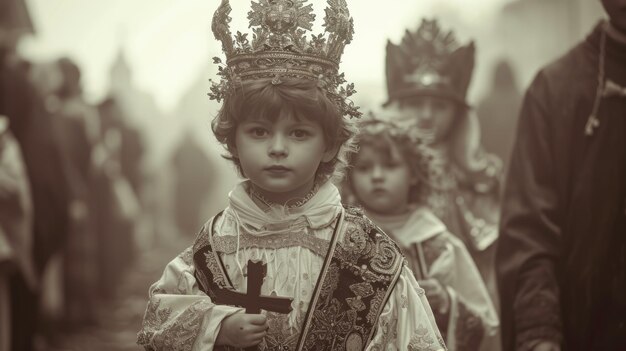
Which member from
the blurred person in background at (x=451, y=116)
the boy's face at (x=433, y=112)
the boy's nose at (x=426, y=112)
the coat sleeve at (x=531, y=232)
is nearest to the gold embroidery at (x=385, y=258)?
the coat sleeve at (x=531, y=232)

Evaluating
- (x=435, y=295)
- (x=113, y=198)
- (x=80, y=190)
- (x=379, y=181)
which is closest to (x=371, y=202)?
(x=379, y=181)

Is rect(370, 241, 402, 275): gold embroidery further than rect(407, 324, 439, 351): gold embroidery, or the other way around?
rect(370, 241, 402, 275): gold embroidery

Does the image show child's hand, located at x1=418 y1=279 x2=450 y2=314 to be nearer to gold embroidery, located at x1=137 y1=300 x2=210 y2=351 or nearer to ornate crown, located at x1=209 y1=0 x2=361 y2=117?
ornate crown, located at x1=209 y1=0 x2=361 y2=117

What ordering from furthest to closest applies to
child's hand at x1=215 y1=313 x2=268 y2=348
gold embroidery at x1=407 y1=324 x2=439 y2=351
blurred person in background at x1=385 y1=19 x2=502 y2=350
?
blurred person in background at x1=385 y1=19 x2=502 y2=350
gold embroidery at x1=407 y1=324 x2=439 y2=351
child's hand at x1=215 y1=313 x2=268 y2=348

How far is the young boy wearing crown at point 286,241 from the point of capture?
12.4 ft

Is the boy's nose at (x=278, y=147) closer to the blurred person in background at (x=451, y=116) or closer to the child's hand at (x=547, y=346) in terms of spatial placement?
the child's hand at (x=547, y=346)

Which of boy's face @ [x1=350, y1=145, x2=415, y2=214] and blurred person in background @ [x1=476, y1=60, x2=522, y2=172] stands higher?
blurred person in background @ [x1=476, y1=60, x2=522, y2=172]

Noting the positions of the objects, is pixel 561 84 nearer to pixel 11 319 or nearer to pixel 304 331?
pixel 304 331

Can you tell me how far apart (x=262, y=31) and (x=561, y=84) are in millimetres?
1957

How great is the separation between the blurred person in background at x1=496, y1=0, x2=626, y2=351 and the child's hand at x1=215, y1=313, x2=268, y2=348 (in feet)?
6.14

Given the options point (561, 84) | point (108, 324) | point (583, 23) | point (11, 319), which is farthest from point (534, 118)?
point (108, 324)

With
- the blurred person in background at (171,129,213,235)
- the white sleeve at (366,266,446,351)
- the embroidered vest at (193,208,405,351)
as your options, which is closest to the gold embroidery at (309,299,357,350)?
the embroidered vest at (193,208,405,351)

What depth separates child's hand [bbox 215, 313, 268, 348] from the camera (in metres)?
3.66

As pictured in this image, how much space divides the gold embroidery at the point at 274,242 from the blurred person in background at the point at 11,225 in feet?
16.1
